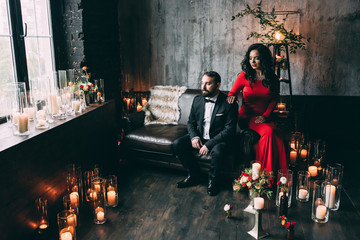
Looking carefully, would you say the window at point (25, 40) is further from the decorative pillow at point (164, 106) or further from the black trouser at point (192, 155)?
the black trouser at point (192, 155)

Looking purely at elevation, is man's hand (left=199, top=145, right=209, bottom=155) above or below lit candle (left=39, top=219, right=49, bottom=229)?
above

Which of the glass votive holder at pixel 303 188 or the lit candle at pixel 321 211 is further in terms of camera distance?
the glass votive holder at pixel 303 188

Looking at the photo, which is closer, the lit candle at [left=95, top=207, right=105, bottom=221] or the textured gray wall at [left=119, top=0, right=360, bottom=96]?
the lit candle at [left=95, top=207, right=105, bottom=221]

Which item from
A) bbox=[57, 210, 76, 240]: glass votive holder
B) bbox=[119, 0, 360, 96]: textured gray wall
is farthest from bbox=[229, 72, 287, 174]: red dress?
bbox=[57, 210, 76, 240]: glass votive holder

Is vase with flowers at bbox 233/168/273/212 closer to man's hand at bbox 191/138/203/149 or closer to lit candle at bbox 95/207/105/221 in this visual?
man's hand at bbox 191/138/203/149

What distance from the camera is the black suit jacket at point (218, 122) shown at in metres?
3.18

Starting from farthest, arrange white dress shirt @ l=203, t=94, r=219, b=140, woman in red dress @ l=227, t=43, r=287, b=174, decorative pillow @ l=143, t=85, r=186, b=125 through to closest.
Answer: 1. decorative pillow @ l=143, t=85, r=186, b=125
2. white dress shirt @ l=203, t=94, r=219, b=140
3. woman in red dress @ l=227, t=43, r=287, b=174

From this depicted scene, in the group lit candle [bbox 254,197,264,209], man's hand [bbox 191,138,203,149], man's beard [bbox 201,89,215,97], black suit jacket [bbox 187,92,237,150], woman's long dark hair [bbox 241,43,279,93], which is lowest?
lit candle [bbox 254,197,264,209]

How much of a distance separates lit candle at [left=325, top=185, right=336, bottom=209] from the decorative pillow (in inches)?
76.1

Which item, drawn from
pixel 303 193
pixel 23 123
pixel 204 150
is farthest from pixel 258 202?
pixel 23 123

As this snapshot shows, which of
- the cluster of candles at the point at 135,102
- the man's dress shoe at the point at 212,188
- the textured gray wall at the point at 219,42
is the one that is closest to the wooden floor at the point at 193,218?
the man's dress shoe at the point at 212,188

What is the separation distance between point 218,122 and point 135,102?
195 centimetres

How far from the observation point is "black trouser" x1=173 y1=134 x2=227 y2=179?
3.08m

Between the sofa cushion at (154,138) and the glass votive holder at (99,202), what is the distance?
94cm
